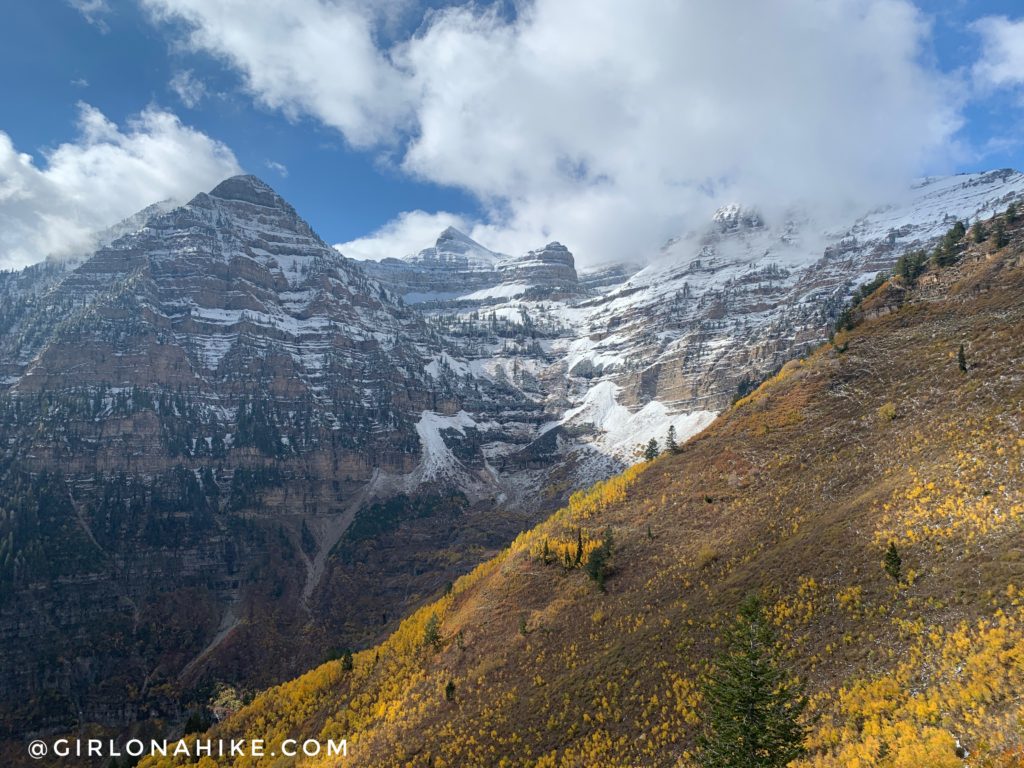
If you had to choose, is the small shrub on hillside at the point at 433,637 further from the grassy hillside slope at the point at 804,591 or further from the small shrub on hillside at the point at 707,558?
the small shrub on hillside at the point at 707,558

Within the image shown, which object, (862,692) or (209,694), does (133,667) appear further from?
(862,692)

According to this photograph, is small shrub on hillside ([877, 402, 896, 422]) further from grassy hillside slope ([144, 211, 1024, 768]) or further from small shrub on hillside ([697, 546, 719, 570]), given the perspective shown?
small shrub on hillside ([697, 546, 719, 570])

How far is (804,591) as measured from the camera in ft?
157

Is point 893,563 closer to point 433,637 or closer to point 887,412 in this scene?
point 887,412

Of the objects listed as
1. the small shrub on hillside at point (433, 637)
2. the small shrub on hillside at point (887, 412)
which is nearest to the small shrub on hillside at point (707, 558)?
the small shrub on hillside at point (887, 412)

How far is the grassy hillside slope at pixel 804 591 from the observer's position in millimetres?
35719

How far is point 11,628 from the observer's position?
15662 centimetres

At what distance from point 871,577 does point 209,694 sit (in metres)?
147

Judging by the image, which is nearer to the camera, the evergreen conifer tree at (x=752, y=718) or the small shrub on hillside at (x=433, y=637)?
the evergreen conifer tree at (x=752, y=718)

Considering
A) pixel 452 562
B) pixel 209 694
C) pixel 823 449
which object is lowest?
pixel 209 694

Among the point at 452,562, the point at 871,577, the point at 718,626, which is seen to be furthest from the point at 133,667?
the point at 871,577

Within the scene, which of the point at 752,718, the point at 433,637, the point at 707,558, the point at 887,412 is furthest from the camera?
the point at 433,637

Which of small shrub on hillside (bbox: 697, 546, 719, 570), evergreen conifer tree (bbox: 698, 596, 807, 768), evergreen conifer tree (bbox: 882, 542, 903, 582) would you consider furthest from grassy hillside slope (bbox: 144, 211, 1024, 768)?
evergreen conifer tree (bbox: 698, 596, 807, 768)

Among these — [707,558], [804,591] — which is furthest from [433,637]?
[804,591]
